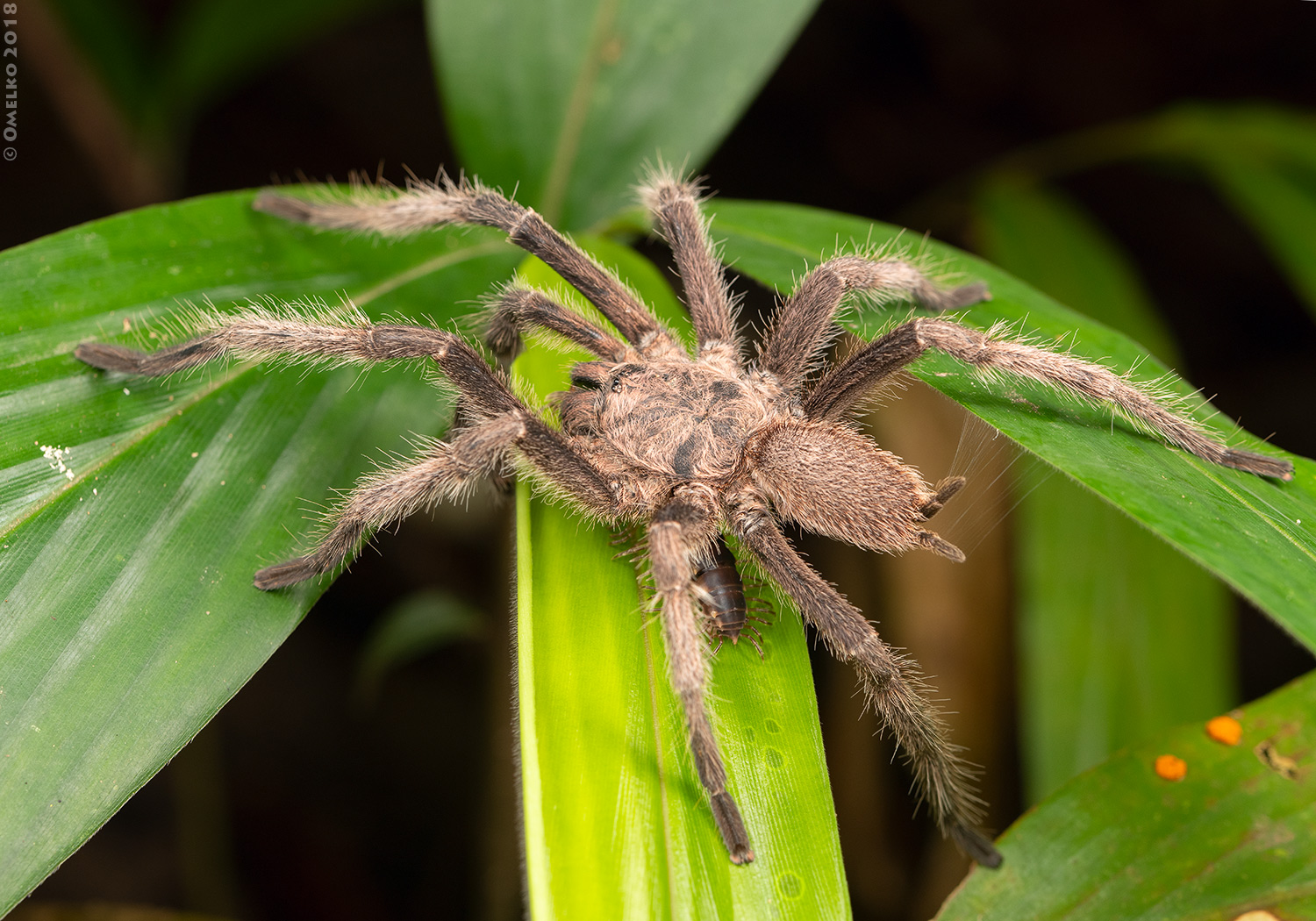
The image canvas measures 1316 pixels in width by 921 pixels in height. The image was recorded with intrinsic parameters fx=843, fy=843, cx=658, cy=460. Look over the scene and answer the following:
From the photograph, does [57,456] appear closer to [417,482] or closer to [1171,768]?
[417,482]

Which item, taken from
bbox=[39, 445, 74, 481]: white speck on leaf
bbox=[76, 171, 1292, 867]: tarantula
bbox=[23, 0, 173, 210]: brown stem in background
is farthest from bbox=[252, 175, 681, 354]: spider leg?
bbox=[23, 0, 173, 210]: brown stem in background


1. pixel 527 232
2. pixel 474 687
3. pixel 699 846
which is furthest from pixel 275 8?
pixel 699 846

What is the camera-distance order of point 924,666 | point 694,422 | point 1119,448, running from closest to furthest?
point 1119,448, point 694,422, point 924,666

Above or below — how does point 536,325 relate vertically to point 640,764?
above

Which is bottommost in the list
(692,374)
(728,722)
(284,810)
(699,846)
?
(699,846)

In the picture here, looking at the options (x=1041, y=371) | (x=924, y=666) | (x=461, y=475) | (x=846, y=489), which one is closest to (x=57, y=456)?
(x=461, y=475)

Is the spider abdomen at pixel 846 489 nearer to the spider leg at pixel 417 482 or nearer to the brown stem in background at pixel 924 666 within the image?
the spider leg at pixel 417 482

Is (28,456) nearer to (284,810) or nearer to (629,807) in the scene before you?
(629,807)
